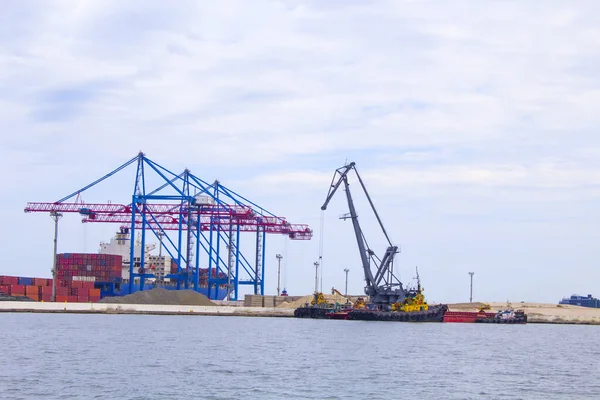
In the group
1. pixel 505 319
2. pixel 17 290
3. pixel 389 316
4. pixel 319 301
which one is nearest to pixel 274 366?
pixel 389 316

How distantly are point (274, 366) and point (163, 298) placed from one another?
69.5 metres

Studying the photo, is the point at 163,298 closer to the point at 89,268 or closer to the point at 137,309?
the point at 137,309

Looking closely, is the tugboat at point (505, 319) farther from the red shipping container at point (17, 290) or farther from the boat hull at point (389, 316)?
the red shipping container at point (17, 290)

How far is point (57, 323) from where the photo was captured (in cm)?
7800

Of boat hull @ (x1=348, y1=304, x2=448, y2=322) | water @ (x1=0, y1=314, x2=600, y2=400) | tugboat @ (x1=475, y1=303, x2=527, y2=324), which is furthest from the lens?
tugboat @ (x1=475, y1=303, x2=527, y2=324)

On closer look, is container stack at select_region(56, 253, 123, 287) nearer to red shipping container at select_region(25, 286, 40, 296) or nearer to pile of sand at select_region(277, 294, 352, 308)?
red shipping container at select_region(25, 286, 40, 296)

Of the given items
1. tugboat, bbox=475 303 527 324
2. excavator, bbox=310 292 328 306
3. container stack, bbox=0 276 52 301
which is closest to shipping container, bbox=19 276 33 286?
container stack, bbox=0 276 52 301

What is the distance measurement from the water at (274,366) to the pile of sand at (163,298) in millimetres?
37907

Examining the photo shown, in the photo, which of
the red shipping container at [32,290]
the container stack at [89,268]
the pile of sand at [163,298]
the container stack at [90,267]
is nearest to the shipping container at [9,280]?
the red shipping container at [32,290]

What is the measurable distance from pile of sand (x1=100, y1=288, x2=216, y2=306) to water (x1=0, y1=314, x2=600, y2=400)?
124 ft

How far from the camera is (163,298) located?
114 metres

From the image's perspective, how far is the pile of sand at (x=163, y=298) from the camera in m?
111

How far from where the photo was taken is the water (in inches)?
1447

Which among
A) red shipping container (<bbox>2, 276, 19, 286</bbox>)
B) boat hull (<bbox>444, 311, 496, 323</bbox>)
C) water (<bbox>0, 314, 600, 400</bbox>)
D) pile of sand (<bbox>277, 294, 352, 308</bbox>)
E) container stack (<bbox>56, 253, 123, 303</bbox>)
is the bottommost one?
water (<bbox>0, 314, 600, 400</bbox>)
